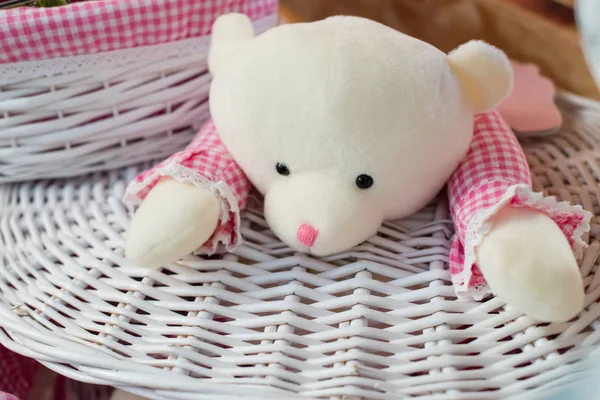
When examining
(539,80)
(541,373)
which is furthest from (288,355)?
(539,80)

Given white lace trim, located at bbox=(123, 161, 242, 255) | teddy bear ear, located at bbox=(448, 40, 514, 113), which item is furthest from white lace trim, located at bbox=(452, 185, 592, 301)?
white lace trim, located at bbox=(123, 161, 242, 255)

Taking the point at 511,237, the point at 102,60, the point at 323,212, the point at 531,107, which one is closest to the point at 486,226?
the point at 511,237

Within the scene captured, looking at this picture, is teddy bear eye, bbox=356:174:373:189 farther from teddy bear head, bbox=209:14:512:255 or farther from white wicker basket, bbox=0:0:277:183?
white wicker basket, bbox=0:0:277:183

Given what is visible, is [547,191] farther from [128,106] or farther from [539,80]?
[128,106]

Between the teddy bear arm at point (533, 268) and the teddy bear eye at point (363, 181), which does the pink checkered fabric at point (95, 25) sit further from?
the teddy bear arm at point (533, 268)

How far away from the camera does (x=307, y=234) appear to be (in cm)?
58

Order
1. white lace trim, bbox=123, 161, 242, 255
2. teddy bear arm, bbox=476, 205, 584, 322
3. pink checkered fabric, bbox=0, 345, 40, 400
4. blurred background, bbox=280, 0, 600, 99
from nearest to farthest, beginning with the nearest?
teddy bear arm, bbox=476, 205, 584, 322 < white lace trim, bbox=123, 161, 242, 255 < pink checkered fabric, bbox=0, 345, 40, 400 < blurred background, bbox=280, 0, 600, 99

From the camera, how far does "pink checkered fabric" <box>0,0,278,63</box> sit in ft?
2.28

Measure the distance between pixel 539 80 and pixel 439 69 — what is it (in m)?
0.41

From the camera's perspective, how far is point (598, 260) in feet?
2.06

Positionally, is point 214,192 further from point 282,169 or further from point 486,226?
point 486,226

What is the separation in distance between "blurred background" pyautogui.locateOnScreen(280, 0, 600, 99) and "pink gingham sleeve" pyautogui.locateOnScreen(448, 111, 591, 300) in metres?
0.42

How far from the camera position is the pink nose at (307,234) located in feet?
1.91

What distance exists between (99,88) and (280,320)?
37 cm
